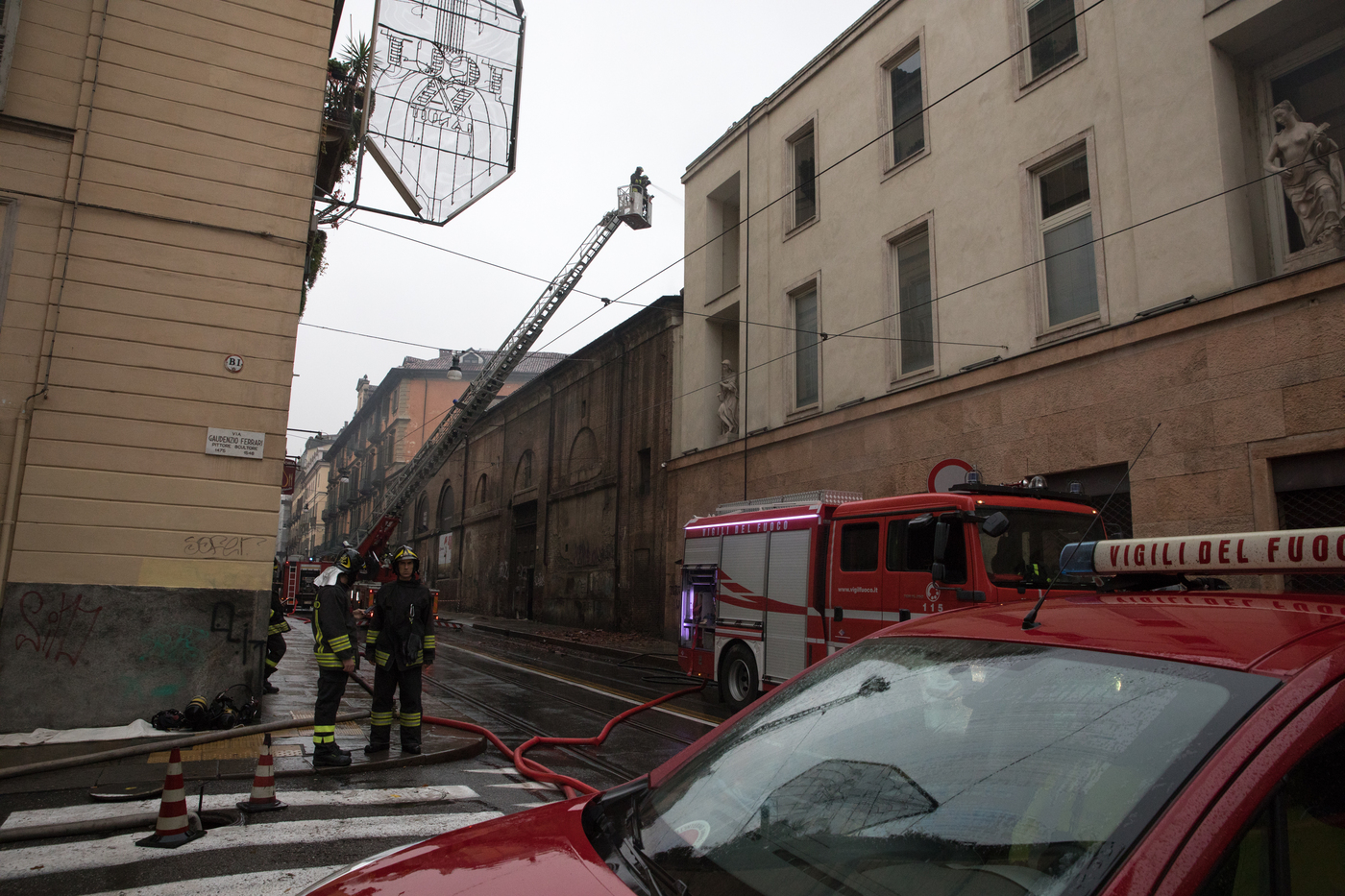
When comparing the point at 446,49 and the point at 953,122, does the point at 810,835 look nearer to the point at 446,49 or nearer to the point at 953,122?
the point at 446,49

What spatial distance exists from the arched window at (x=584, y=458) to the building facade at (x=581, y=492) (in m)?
0.05

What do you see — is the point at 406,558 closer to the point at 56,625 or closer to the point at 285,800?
the point at 285,800

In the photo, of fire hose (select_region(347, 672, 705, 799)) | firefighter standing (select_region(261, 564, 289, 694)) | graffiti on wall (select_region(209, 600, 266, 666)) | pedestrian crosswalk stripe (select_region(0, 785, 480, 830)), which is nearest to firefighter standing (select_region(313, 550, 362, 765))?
fire hose (select_region(347, 672, 705, 799))

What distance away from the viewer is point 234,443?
963 cm

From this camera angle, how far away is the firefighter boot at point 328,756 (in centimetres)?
694

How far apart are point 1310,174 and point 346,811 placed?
12540 mm

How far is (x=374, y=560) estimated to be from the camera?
22656mm

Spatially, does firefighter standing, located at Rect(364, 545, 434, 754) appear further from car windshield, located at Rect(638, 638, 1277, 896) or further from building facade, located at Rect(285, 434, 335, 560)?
building facade, located at Rect(285, 434, 335, 560)

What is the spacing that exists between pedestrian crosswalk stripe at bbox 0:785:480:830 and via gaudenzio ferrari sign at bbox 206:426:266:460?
4634 millimetres

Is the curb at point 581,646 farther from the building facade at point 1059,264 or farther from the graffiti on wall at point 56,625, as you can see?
the graffiti on wall at point 56,625

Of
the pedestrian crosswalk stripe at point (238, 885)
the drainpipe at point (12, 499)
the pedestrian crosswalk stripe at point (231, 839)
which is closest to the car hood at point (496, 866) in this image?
the pedestrian crosswalk stripe at point (238, 885)

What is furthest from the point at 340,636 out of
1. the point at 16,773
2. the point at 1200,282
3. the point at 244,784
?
the point at 1200,282

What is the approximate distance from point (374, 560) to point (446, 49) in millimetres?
14699

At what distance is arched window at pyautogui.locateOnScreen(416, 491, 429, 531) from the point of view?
49625 mm
